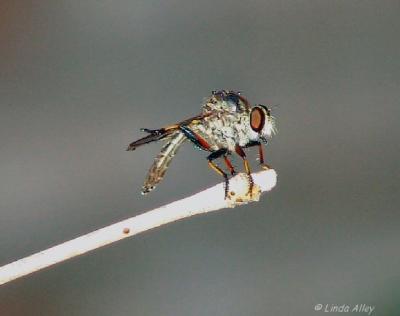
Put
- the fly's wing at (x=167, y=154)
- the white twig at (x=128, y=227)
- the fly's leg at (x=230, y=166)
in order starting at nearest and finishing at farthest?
the white twig at (x=128, y=227), the fly's leg at (x=230, y=166), the fly's wing at (x=167, y=154)

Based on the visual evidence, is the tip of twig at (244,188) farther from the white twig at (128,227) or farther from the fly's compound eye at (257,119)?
the fly's compound eye at (257,119)

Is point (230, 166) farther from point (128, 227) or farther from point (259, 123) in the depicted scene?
point (128, 227)

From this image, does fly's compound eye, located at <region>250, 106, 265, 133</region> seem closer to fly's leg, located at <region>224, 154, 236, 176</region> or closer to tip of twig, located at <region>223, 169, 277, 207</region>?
fly's leg, located at <region>224, 154, 236, 176</region>

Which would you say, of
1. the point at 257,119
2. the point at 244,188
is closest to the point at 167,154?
the point at 257,119

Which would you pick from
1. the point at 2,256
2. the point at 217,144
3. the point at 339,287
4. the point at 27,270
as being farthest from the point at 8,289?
the point at 27,270

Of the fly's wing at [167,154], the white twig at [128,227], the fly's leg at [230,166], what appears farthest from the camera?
the fly's wing at [167,154]

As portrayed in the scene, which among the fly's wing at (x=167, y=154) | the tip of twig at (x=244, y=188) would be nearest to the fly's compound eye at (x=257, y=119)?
the fly's wing at (x=167, y=154)
